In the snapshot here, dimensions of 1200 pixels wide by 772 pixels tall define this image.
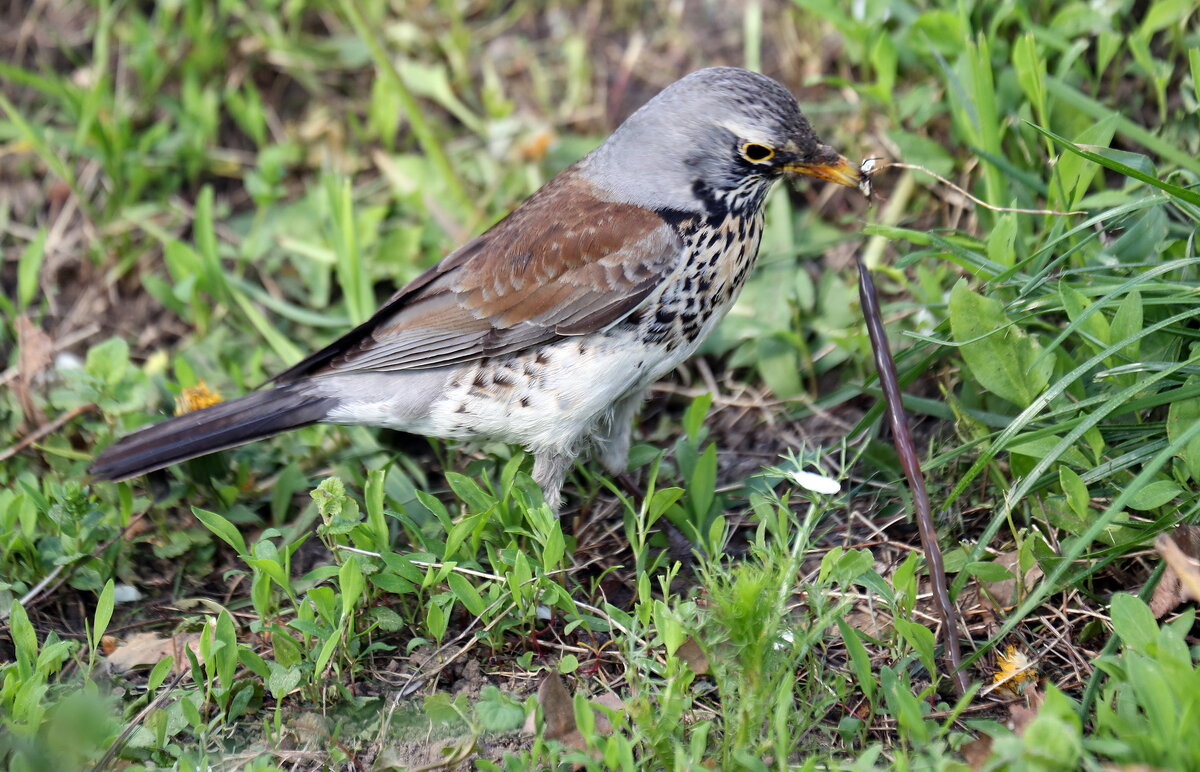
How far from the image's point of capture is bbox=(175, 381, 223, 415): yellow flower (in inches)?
175

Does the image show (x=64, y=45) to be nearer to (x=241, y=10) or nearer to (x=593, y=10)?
(x=241, y=10)

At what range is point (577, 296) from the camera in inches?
156

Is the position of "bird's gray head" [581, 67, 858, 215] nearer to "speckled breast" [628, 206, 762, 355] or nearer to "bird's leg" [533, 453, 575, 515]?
"speckled breast" [628, 206, 762, 355]

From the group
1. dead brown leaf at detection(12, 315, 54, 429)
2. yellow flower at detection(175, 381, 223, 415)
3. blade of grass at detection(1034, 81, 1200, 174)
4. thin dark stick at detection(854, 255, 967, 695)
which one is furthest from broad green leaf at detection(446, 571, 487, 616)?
blade of grass at detection(1034, 81, 1200, 174)

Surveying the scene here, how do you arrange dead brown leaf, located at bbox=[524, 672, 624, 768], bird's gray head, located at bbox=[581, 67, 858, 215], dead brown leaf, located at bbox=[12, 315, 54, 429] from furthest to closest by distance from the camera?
dead brown leaf, located at bbox=[12, 315, 54, 429], bird's gray head, located at bbox=[581, 67, 858, 215], dead brown leaf, located at bbox=[524, 672, 624, 768]

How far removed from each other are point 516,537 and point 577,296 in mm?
845

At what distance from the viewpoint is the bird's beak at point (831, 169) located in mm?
3957

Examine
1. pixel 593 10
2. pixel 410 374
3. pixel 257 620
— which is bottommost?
pixel 257 620

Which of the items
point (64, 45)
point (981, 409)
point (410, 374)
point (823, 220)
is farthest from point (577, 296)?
point (64, 45)

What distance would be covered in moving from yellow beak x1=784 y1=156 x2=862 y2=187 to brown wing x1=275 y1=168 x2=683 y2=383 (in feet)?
1.59

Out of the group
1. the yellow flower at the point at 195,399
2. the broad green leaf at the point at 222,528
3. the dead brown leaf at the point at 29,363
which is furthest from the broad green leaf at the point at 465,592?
the dead brown leaf at the point at 29,363

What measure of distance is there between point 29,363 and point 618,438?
2.42 meters

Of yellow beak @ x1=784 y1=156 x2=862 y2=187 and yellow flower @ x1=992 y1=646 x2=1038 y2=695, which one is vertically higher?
yellow beak @ x1=784 y1=156 x2=862 y2=187

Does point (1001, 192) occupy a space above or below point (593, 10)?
below
